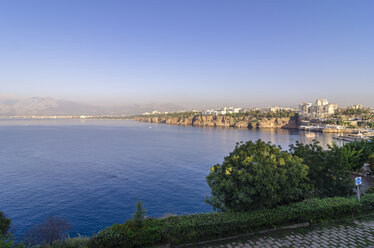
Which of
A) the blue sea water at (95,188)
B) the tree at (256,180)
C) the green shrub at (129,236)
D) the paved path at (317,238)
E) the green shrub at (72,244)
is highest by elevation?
the tree at (256,180)

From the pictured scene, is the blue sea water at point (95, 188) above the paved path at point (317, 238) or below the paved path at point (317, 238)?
below

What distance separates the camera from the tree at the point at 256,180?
10.9 metres

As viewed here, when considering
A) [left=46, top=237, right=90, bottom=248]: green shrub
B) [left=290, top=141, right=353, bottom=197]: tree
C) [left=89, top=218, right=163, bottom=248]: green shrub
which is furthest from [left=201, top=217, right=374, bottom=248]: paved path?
[left=46, top=237, right=90, bottom=248]: green shrub

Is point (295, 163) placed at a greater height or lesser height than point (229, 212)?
greater

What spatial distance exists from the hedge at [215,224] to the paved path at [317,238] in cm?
46

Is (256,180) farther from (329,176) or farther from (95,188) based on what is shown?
(95,188)

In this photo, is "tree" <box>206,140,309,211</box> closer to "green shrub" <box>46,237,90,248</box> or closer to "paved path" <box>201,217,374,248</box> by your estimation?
"paved path" <box>201,217,374,248</box>

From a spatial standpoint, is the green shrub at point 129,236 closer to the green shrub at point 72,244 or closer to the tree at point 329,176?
the green shrub at point 72,244

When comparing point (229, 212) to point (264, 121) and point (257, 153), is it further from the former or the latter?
point (264, 121)

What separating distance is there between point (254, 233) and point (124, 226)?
6116mm

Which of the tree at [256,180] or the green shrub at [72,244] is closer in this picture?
the green shrub at [72,244]

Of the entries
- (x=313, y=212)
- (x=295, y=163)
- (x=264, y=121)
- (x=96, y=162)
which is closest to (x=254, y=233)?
(x=313, y=212)

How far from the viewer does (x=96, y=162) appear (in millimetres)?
43844

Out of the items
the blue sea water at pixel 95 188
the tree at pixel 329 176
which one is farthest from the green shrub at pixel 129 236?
the tree at pixel 329 176
